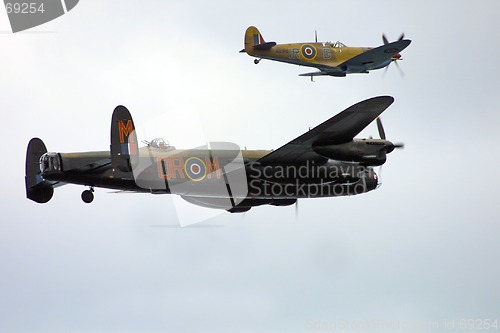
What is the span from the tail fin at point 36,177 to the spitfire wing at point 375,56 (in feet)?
47.5

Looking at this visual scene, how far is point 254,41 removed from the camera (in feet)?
121

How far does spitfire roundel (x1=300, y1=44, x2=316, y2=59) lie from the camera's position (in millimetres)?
37219

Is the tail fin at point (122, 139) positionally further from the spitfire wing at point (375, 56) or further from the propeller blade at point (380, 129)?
the spitfire wing at point (375, 56)

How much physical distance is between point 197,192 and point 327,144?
458 cm

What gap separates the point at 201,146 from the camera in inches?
1142

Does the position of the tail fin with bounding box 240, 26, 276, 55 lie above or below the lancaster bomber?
above

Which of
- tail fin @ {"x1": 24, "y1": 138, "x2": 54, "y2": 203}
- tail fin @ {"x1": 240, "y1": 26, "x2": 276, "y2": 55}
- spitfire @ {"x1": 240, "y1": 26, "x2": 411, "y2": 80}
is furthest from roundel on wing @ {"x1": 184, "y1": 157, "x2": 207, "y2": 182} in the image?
tail fin @ {"x1": 240, "y1": 26, "x2": 276, "y2": 55}

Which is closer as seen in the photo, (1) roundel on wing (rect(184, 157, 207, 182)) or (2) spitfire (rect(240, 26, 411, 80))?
(1) roundel on wing (rect(184, 157, 207, 182))

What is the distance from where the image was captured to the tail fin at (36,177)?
29.1 metres

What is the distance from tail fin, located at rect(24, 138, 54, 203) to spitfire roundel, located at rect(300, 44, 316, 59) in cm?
1270

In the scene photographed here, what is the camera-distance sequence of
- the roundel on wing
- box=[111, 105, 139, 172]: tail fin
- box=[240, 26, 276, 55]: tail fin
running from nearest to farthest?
box=[111, 105, 139, 172]: tail fin
the roundel on wing
box=[240, 26, 276, 55]: tail fin

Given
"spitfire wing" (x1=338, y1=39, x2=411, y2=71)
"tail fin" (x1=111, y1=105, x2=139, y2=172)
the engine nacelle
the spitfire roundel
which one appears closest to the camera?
"tail fin" (x1=111, y1=105, x2=139, y2=172)

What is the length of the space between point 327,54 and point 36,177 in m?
14.8

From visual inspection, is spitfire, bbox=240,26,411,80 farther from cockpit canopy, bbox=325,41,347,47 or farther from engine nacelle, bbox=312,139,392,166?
engine nacelle, bbox=312,139,392,166
